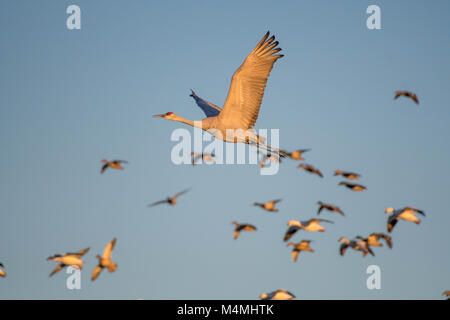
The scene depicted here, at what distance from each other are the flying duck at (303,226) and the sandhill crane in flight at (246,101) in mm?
3097

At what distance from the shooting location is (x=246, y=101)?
26.4 m

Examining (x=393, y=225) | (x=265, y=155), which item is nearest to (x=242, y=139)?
(x=265, y=155)

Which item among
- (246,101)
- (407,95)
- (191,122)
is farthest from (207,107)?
(407,95)

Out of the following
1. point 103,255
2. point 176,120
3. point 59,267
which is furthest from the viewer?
point 176,120

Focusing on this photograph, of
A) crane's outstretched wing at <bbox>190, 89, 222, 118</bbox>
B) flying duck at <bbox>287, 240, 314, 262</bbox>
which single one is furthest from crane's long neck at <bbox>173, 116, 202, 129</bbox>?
flying duck at <bbox>287, 240, 314, 262</bbox>

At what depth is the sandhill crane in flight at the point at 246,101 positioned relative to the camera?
83.2 feet

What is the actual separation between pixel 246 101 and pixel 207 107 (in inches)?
220

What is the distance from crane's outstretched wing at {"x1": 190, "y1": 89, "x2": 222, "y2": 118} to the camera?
30.8 meters

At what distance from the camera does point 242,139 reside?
27.8m

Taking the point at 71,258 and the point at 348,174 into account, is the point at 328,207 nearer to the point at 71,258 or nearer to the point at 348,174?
the point at 348,174

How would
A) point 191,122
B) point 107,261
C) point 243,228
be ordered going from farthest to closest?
point 191,122, point 243,228, point 107,261

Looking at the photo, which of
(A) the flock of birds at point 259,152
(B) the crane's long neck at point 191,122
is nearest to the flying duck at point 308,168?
(A) the flock of birds at point 259,152
